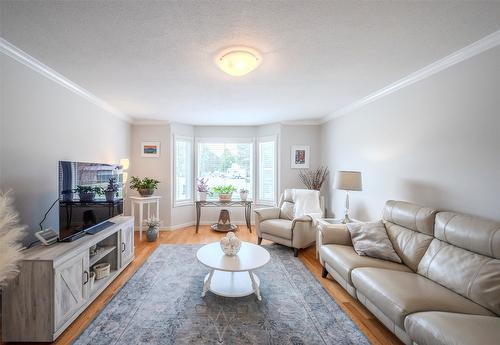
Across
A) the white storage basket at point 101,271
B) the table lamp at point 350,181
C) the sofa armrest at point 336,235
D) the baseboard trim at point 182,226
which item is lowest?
the baseboard trim at point 182,226

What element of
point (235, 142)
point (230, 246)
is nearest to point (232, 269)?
point (230, 246)

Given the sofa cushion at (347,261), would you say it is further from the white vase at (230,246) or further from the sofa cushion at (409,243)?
the white vase at (230,246)

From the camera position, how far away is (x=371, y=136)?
316cm

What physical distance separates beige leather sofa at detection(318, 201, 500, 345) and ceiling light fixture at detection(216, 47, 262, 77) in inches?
83.9

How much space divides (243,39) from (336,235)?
2.34 m

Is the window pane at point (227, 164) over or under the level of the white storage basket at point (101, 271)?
over

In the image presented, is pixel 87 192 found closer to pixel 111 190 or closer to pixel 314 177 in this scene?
pixel 111 190

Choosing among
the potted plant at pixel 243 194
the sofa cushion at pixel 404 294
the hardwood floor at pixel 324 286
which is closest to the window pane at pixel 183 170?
the hardwood floor at pixel 324 286

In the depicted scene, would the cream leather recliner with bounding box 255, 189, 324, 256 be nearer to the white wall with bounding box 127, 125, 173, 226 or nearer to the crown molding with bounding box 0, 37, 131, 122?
the white wall with bounding box 127, 125, 173, 226

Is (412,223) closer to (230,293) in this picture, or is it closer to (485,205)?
(485,205)

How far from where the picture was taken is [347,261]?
2189 mm

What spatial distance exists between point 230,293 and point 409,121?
2.78 metres

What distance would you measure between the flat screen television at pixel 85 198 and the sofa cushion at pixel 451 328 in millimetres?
2917

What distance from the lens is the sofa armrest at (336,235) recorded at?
8.66 ft
